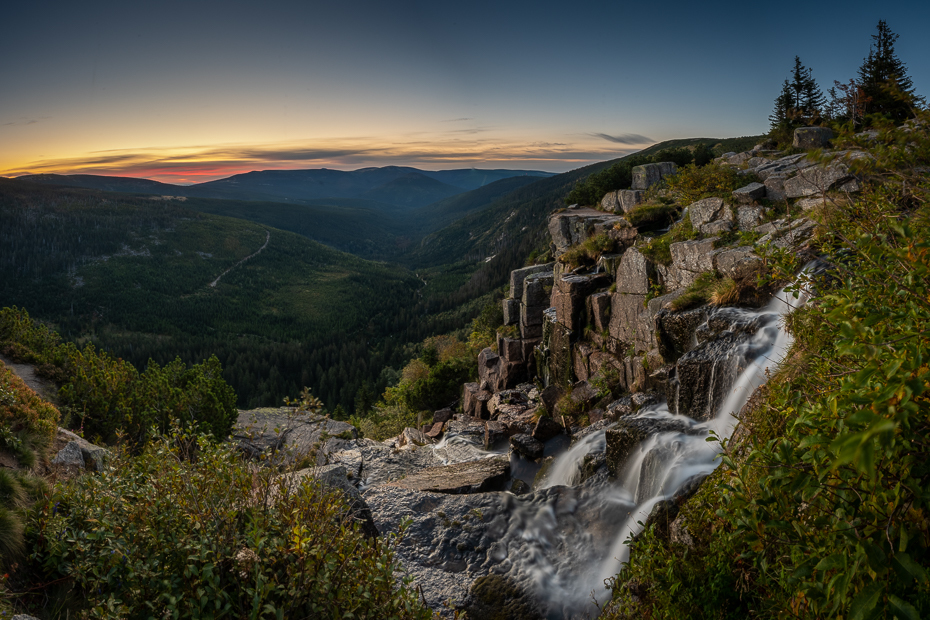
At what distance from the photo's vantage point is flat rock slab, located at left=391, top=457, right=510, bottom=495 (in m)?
12.1

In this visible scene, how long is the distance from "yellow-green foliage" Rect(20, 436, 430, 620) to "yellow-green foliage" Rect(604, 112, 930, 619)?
343 cm

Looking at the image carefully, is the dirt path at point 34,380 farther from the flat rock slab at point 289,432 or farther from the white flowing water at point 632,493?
the white flowing water at point 632,493

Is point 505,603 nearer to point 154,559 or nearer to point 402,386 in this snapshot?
point 154,559

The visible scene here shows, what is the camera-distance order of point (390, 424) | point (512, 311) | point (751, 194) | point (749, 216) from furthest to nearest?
point (390, 424) < point (512, 311) < point (751, 194) < point (749, 216)

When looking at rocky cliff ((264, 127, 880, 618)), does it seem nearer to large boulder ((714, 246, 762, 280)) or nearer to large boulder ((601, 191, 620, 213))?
large boulder ((714, 246, 762, 280))

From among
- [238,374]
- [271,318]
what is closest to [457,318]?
[238,374]

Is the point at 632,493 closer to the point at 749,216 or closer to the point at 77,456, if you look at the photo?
the point at 749,216

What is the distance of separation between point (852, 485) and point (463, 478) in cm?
1098

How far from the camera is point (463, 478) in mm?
12938

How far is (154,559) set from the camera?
420cm

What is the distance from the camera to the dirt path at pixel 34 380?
18656mm

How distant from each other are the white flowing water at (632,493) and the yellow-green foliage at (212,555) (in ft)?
16.0

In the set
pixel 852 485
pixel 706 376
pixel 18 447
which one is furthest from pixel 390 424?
pixel 852 485

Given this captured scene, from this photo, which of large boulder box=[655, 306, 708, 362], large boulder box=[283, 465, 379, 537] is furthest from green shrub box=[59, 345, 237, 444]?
large boulder box=[655, 306, 708, 362]
